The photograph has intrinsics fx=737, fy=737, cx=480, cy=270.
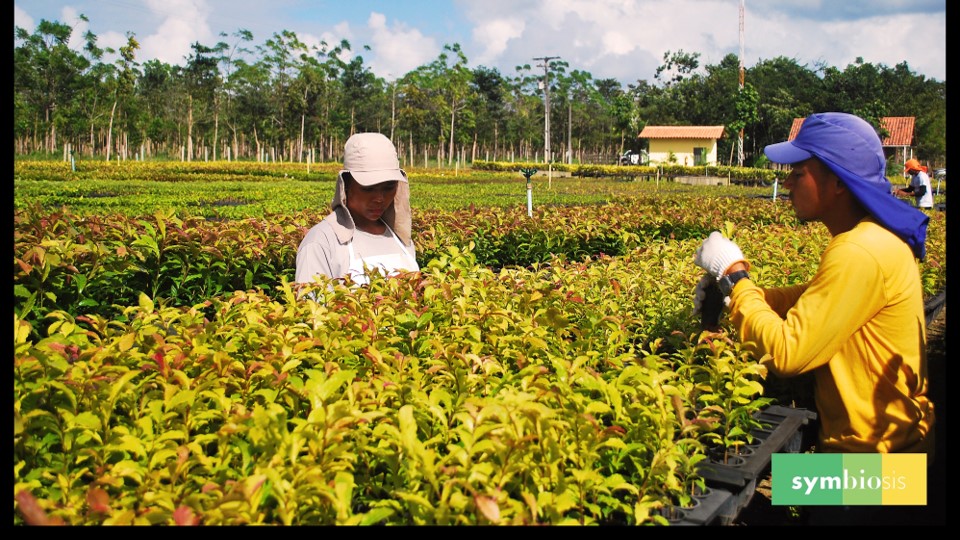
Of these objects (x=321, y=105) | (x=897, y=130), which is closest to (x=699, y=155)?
(x=897, y=130)

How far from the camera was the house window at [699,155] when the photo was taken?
161 ft

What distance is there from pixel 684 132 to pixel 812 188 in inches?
2014

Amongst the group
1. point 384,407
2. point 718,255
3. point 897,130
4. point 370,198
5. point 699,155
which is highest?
point 897,130

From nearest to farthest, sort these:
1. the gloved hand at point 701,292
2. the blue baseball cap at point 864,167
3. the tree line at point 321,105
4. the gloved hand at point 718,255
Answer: the blue baseball cap at point 864,167 < the gloved hand at point 718,255 < the gloved hand at point 701,292 < the tree line at point 321,105

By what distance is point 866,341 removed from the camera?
6.24 ft

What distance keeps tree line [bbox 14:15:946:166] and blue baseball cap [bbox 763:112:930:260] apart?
143 feet

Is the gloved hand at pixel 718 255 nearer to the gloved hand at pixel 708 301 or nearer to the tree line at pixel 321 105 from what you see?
the gloved hand at pixel 708 301

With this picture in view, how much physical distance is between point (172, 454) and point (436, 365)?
0.73m

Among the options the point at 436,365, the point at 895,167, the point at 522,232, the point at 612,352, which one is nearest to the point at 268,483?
the point at 436,365

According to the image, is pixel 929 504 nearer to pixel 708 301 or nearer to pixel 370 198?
pixel 708 301

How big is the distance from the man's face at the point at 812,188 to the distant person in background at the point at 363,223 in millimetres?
1624

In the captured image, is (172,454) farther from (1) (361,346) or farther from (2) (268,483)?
(1) (361,346)

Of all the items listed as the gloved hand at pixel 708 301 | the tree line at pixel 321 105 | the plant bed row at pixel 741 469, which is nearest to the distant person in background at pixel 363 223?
the gloved hand at pixel 708 301

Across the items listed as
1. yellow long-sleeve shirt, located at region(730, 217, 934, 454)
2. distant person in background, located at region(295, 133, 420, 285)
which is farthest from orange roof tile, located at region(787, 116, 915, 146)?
yellow long-sleeve shirt, located at region(730, 217, 934, 454)
